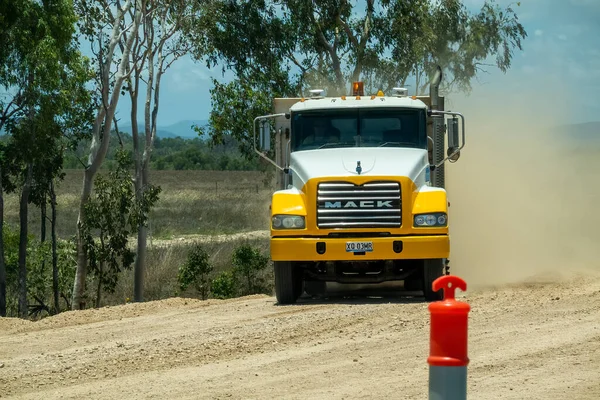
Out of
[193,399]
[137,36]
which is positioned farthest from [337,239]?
[137,36]

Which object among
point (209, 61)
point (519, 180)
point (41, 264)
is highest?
point (209, 61)

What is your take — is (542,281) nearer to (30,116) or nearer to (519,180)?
(519,180)

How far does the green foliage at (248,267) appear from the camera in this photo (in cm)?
3105

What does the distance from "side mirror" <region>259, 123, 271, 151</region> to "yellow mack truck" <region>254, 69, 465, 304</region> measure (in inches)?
0.5

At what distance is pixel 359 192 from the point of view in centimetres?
1505

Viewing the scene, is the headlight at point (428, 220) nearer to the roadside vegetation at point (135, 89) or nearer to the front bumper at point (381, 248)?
the front bumper at point (381, 248)

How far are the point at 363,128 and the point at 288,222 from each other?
1999mm

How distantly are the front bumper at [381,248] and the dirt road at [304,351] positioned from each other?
64 centimetres

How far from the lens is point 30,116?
2798cm

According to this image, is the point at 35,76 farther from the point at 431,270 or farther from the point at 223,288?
the point at 431,270

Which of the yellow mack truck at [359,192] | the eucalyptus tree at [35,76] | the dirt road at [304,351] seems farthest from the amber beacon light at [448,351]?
the eucalyptus tree at [35,76]

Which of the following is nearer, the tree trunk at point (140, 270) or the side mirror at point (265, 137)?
the side mirror at point (265, 137)

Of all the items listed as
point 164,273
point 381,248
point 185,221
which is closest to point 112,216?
point 164,273

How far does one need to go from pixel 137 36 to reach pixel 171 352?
77.5 ft
